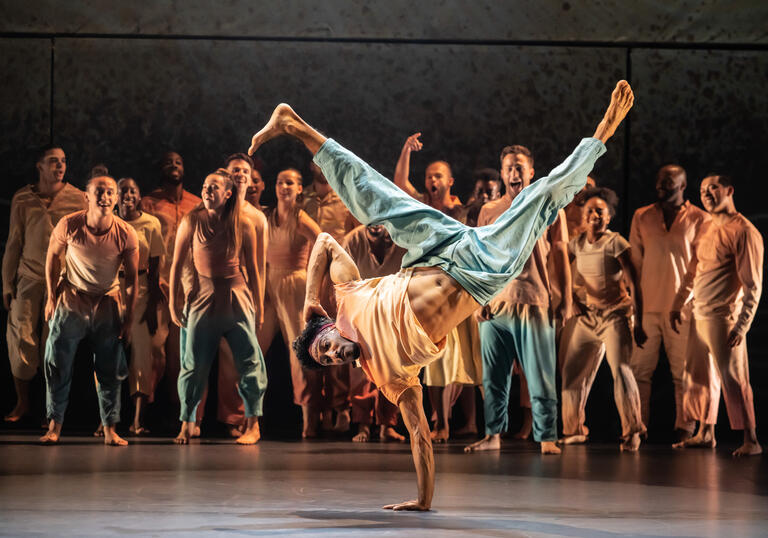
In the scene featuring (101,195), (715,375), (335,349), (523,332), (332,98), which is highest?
(332,98)

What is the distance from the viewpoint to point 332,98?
8.34 m

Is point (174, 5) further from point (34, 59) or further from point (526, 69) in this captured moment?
point (526, 69)

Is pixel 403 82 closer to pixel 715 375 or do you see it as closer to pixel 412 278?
pixel 715 375

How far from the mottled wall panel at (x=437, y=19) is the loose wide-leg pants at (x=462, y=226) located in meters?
3.81

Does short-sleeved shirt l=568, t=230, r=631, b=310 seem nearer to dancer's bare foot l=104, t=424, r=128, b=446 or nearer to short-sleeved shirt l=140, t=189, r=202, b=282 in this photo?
short-sleeved shirt l=140, t=189, r=202, b=282

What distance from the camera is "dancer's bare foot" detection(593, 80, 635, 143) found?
488 centimetres

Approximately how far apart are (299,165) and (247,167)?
796mm

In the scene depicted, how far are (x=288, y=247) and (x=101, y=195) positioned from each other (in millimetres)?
1457

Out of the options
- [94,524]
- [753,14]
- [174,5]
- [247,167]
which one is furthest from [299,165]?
[94,524]

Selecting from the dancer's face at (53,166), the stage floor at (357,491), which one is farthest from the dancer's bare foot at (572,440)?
the dancer's face at (53,166)

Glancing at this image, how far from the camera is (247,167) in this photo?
25.1 ft

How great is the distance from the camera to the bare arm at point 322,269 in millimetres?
4758

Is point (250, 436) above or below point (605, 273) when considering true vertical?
below

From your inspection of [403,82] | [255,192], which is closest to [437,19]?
[403,82]
